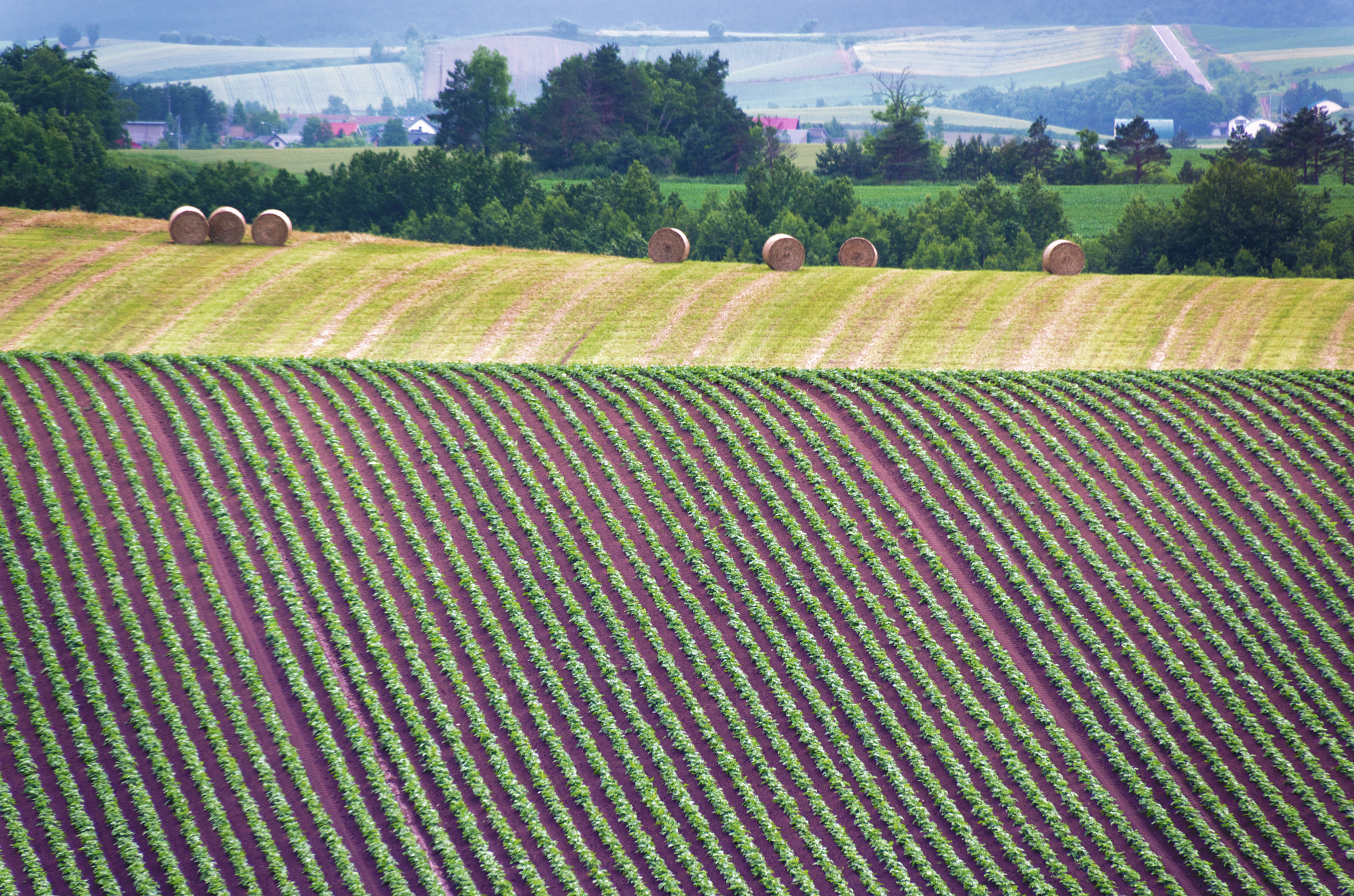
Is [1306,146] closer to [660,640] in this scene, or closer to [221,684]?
[660,640]

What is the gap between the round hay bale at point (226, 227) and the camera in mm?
39500

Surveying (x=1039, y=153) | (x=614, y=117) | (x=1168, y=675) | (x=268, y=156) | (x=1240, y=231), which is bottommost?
(x=1168, y=675)

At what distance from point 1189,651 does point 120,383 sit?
23.0 metres

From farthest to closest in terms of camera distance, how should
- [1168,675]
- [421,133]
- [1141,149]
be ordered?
[421,133], [1141,149], [1168,675]

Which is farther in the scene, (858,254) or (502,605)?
(858,254)

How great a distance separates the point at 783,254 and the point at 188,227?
23.8 meters

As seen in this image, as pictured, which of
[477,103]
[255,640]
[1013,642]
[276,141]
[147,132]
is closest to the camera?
[255,640]

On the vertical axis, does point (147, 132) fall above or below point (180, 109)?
below

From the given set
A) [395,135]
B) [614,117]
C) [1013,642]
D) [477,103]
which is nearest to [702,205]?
[614,117]

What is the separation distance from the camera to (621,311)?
118ft

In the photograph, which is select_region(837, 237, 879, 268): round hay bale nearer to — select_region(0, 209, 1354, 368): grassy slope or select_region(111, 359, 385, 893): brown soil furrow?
select_region(0, 209, 1354, 368): grassy slope

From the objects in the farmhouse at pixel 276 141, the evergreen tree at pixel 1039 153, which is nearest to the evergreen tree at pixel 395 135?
the farmhouse at pixel 276 141

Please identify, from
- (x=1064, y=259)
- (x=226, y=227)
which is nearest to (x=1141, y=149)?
(x=1064, y=259)

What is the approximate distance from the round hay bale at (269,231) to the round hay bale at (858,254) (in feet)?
75.8
